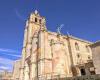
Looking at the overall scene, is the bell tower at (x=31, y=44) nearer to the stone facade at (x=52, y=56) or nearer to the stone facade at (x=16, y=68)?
the stone facade at (x=52, y=56)

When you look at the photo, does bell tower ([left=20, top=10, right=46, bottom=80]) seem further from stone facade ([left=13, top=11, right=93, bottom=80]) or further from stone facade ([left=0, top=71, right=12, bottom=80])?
stone facade ([left=0, top=71, right=12, bottom=80])

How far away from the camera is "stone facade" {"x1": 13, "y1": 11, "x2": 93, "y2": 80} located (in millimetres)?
35812

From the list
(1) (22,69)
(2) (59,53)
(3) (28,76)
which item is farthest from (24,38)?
(2) (59,53)

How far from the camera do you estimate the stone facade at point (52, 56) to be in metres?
35.8

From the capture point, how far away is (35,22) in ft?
174

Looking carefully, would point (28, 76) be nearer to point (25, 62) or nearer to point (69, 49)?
point (25, 62)

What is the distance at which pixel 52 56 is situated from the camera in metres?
38.1

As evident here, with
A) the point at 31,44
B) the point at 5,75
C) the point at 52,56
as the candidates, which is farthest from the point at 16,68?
the point at 52,56

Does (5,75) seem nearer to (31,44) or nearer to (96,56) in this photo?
(31,44)

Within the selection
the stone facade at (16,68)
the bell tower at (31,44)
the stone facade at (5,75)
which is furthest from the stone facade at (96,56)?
the stone facade at (5,75)

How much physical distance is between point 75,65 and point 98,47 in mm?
13174

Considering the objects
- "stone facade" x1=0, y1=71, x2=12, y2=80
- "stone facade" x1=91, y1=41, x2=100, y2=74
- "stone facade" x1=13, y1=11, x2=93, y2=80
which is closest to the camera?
"stone facade" x1=91, y1=41, x2=100, y2=74

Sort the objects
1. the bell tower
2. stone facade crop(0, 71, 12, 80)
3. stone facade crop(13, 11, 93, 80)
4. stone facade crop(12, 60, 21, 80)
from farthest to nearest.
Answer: stone facade crop(0, 71, 12, 80) < stone facade crop(12, 60, 21, 80) < the bell tower < stone facade crop(13, 11, 93, 80)

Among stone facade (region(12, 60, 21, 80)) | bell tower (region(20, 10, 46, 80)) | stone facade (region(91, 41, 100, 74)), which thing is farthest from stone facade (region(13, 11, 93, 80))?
stone facade (region(12, 60, 21, 80))
